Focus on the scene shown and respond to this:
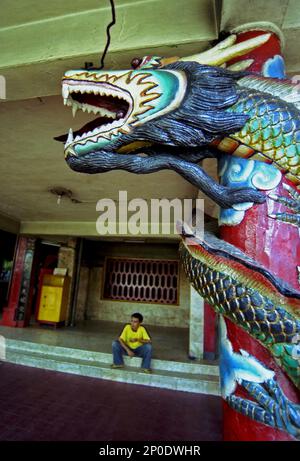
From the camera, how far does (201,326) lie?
5.36 meters

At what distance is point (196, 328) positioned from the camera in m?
5.37

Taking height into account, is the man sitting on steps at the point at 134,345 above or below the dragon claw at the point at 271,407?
below

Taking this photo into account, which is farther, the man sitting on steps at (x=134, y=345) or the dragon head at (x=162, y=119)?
the man sitting on steps at (x=134, y=345)

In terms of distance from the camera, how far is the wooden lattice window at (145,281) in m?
8.98

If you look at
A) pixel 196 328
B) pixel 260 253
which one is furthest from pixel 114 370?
pixel 260 253

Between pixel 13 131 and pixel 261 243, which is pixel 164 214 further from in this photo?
pixel 261 243

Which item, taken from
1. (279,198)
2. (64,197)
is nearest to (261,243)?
(279,198)

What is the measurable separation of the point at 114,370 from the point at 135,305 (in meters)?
4.56

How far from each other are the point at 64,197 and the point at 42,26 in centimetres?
343

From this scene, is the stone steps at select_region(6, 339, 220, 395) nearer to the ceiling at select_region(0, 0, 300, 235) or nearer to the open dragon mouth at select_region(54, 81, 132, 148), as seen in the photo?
the ceiling at select_region(0, 0, 300, 235)

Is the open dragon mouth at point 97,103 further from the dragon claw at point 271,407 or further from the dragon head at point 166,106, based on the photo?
the dragon claw at point 271,407

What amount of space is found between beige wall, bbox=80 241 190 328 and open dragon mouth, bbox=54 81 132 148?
780 centimetres

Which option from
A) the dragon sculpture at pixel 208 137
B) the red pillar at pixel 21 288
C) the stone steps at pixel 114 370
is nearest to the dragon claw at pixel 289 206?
the dragon sculpture at pixel 208 137

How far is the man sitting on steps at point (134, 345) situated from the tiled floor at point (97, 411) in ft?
1.37
